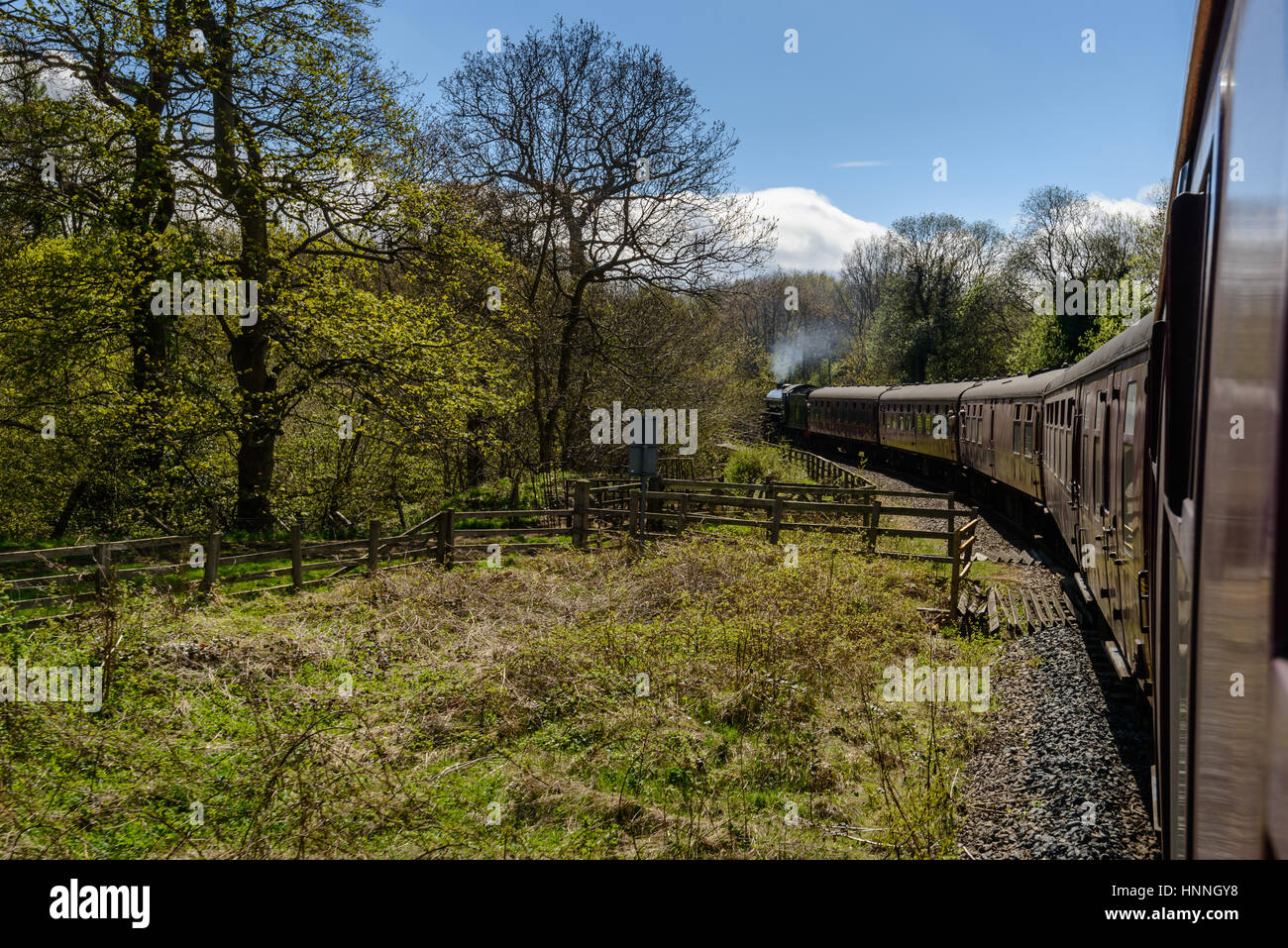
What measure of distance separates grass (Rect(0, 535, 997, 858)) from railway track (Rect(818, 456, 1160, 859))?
32cm

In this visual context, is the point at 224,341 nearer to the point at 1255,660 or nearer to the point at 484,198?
the point at 484,198

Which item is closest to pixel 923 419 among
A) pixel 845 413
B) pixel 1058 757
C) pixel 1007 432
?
pixel 1007 432

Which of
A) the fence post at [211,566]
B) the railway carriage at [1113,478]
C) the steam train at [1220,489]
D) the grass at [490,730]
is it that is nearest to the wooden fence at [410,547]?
the fence post at [211,566]

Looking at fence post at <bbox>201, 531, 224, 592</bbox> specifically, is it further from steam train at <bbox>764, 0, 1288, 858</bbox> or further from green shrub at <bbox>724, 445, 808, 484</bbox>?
green shrub at <bbox>724, 445, 808, 484</bbox>

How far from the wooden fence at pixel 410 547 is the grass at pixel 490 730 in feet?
2.65

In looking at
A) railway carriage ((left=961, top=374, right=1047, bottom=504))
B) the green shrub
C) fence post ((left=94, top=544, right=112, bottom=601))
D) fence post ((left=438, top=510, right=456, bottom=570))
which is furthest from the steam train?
the green shrub

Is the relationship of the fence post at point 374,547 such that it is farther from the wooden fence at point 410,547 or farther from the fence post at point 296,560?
the fence post at point 296,560

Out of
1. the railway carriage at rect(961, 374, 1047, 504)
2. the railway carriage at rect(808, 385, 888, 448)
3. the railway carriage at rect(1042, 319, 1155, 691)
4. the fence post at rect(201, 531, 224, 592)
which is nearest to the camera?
the railway carriage at rect(1042, 319, 1155, 691)

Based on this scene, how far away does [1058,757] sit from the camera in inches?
264

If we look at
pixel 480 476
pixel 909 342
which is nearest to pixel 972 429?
pixel 480 476

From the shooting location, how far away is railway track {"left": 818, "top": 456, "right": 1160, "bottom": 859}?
5.48 meters

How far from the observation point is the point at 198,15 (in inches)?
598
